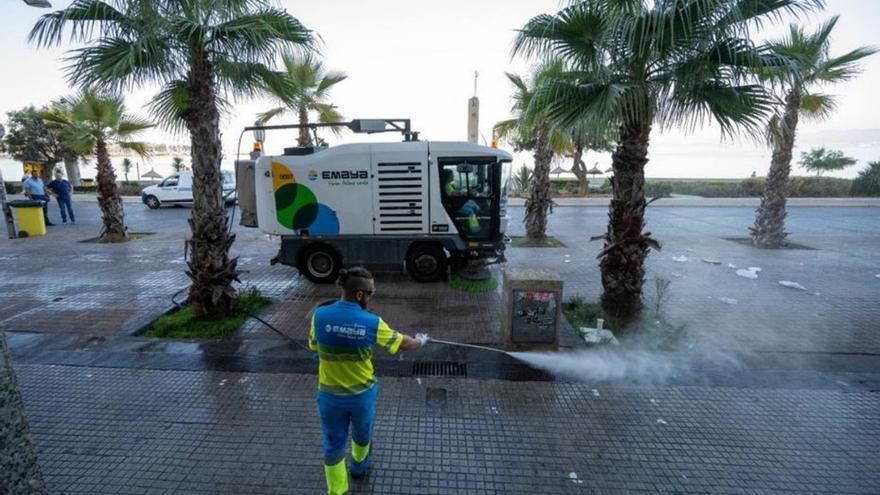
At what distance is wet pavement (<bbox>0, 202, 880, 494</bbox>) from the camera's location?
333 cm

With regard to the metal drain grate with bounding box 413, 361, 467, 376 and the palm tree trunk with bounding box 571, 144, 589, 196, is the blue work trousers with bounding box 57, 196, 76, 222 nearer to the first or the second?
the metal drain grate with bounding box 413, 361, 467, 376

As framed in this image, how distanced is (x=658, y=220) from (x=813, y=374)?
44.4ft

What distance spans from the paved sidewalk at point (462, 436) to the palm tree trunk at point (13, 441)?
4.72ft

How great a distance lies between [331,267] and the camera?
8562mm

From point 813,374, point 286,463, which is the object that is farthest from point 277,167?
point 813,374

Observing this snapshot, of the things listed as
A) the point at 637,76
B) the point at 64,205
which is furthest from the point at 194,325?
the point at 64,205

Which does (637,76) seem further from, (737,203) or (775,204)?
(737,203)

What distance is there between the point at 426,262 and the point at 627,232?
3.84 metres

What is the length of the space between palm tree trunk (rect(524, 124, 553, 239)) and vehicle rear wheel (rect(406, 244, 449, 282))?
4798mm

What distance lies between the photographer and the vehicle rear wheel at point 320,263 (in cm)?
852

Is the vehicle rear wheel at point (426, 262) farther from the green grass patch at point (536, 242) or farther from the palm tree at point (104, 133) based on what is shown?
the palm tree at point (104, 133)

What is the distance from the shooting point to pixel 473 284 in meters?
8.25

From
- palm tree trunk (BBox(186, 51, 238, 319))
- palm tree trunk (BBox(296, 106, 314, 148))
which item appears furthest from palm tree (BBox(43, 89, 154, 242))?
palm tree trunk (BBox(186, 51, 238, 319))

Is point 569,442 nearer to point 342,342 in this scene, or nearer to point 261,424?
point 342,342
